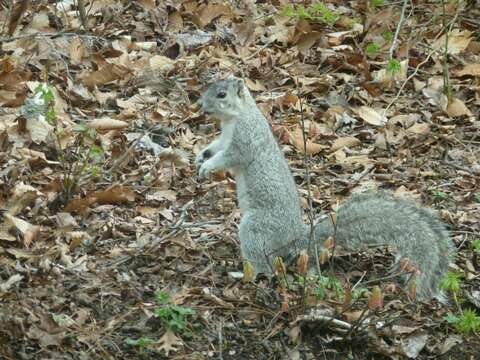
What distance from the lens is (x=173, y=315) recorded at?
426 centimetres

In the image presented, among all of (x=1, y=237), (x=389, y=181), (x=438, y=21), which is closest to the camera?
(x=1, y=237)

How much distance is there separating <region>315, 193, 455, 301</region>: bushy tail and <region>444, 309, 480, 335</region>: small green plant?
0.18 m

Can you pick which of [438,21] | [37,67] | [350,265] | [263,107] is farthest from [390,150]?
[37,67]

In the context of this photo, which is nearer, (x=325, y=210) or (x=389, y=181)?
(x=325, y=210)

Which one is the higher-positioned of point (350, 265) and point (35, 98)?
point (35, 98)

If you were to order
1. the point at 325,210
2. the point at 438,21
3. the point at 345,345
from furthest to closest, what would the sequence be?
the point at 438,21 → the point at 325,210 → the point at 345,345

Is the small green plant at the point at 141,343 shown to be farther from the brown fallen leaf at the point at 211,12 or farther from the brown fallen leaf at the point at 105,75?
the brown fallen leaf at the point at 211,12

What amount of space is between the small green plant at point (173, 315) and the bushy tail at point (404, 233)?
0.96 m

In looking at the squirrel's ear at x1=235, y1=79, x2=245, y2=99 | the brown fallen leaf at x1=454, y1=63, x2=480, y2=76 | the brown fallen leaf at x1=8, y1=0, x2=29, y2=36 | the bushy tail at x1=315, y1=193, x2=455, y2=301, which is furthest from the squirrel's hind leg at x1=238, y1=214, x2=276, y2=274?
the brown fallen leaf at x1=454, y1=63, x2=480, y2=76

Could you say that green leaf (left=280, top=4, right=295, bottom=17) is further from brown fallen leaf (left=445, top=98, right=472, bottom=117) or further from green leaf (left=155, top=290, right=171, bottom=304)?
green leaf (left=155, top=290, right=171, bottom=304)

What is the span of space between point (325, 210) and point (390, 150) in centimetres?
103

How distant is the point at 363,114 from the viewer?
22.4 ft

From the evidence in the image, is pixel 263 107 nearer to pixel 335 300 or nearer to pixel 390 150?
pixel 390 150

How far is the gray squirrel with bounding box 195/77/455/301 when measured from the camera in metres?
4.75
